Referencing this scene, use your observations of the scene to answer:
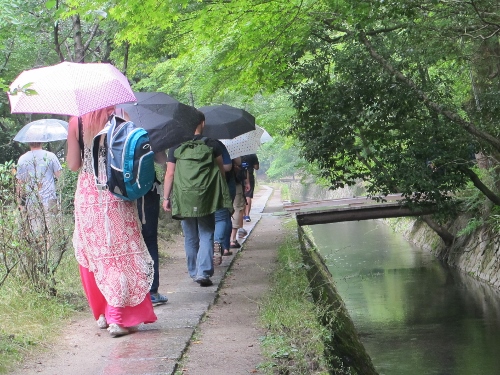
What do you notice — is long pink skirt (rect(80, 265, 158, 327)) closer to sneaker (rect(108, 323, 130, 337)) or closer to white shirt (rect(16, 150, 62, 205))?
sneaker (rect(108, 323, 130, 337))

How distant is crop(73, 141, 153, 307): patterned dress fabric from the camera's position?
573 cm

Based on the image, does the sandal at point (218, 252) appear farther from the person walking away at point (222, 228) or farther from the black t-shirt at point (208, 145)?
the black t-shirt at point (208, 145)

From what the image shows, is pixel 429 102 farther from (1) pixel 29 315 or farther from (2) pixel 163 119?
(1) pixel 29 315

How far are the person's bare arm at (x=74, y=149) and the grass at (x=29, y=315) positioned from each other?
1.29m

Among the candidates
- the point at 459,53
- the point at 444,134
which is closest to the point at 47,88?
the point at 459,53

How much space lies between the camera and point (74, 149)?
5.78 metres

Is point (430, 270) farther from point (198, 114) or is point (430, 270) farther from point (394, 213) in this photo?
point (198, 114)

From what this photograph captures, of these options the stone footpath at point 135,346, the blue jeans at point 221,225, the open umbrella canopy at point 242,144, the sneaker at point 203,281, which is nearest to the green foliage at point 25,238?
the stone footpath at point 135,346

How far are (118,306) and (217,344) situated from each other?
84 centimetres

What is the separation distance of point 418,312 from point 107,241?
394 inches

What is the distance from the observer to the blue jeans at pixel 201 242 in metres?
7.88

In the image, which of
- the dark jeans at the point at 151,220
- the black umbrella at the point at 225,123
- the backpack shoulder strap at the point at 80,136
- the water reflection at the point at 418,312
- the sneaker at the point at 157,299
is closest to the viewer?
the backpack shoulder strap at the point at 80,136

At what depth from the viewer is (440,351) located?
1141cm

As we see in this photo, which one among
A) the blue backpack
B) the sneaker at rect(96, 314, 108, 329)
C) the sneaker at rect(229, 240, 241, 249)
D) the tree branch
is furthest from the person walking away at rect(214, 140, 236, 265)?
the tree branch
